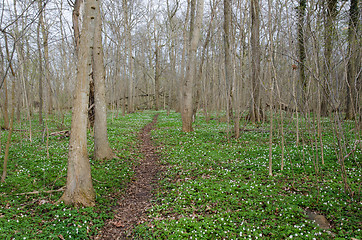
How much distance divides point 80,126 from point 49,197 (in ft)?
6.13

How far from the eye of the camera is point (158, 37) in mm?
35000

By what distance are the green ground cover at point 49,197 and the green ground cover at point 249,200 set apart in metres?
1.19

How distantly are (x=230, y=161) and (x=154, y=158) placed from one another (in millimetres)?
3187

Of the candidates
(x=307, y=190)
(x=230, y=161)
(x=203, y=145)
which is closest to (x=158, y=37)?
(x=203, y=145)

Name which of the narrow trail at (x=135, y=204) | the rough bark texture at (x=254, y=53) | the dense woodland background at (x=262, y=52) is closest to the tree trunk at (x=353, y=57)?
the dense woodland background at (x=262, y=52)

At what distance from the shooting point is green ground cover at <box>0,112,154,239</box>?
3.91 metres

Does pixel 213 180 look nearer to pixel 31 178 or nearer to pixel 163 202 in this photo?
pixel 163 202

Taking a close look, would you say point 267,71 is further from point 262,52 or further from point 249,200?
point 249,200

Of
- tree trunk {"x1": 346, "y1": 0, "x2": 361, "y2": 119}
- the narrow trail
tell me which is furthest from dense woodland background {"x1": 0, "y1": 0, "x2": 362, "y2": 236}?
the narrow trail

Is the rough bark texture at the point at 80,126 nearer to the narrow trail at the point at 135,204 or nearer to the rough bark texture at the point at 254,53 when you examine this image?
the narrow trail at the point at 135,204

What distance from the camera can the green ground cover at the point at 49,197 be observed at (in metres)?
3.91

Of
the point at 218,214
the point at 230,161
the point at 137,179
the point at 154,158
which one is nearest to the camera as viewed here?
the point at 218,214

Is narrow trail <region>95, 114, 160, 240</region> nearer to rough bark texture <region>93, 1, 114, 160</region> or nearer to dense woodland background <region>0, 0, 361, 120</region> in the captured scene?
rough bark texture <region>93, 1, 114, 160</region>

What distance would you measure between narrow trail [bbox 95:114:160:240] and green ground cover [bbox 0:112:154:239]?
8.0 inches
